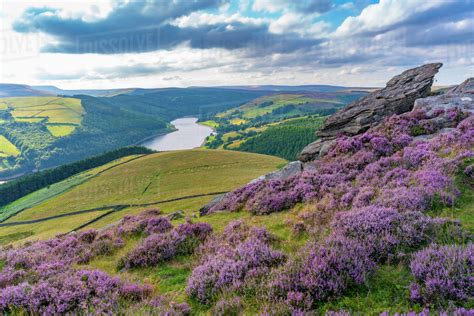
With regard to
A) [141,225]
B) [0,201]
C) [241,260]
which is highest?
[241,260]

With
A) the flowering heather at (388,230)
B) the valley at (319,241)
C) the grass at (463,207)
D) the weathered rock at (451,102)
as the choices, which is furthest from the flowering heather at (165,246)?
the weathered rock at (451,102)

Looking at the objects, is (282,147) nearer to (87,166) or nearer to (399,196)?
(87,166)

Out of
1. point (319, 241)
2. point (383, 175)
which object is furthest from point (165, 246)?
point (383, 175)

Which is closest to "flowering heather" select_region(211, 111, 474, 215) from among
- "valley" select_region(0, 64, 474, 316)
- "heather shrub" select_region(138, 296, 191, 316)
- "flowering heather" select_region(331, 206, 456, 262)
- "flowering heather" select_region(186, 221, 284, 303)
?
"valley" select_region(0, 64, 474, 316)

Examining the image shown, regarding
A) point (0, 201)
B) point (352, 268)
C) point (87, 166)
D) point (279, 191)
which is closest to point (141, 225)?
point (279, 191)

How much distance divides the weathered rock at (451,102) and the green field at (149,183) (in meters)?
40.4

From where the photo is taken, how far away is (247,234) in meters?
10.0

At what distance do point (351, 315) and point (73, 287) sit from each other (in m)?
6.75

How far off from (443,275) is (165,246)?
27.8ft

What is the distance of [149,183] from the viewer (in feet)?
273

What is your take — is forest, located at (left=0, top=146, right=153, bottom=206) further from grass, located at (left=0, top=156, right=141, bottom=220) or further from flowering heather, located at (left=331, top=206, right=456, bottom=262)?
flowering heather, located at (left=331, top=206, right=456, bottom=262)

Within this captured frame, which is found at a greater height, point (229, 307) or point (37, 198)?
point (229, 307)

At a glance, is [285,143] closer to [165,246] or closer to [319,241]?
[165,246]

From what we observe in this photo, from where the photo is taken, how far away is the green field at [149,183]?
2559 inches
